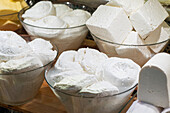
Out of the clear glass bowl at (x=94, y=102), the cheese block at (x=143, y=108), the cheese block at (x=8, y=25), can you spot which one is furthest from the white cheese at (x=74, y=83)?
the cheese block at (x=8, y=25)

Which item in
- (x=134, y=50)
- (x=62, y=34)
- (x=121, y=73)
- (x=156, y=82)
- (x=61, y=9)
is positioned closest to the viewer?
(x=156, y=82)

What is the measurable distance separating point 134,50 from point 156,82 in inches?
10.2

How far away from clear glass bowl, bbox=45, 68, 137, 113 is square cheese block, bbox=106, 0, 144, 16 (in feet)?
1.12

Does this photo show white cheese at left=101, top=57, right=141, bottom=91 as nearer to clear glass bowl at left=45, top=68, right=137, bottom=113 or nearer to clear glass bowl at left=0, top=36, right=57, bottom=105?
clear glass bowl at left=45, top=68, right=137, bottom=113

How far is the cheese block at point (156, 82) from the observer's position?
538 mm

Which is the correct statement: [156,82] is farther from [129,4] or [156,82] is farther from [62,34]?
[62,34]

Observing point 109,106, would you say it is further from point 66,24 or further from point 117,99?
point 66,24

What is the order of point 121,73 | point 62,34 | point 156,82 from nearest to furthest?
point 156,82 < point 121,73 < point 62,34

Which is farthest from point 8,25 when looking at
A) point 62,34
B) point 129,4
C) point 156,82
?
point 156,82

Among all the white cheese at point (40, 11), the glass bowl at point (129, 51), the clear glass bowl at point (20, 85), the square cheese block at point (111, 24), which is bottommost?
the clear glass bowl at point (20, 85)

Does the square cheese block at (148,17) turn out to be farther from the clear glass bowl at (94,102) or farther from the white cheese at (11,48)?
the white cheese at (11,48)

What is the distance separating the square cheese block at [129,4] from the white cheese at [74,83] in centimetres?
34

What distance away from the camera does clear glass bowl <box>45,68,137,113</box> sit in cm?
61

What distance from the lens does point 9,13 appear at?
3.56ft
